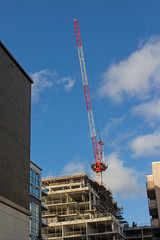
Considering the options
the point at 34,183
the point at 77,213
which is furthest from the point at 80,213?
the point at 34,183

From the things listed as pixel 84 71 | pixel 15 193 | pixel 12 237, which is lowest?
pixel 12 237

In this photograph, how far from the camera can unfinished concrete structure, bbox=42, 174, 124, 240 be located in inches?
4156

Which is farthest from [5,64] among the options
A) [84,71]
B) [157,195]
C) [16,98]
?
[84,71]

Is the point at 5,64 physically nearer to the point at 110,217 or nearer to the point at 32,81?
the point at 32,81

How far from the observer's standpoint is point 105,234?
104062 millimetres

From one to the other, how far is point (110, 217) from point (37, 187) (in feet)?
146

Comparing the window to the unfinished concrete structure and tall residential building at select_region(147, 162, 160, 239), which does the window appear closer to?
tall residential building at select_region(147, 162, 160, 239)

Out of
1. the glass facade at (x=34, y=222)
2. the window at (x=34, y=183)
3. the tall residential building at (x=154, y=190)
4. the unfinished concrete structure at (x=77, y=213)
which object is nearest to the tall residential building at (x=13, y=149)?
the glass facade at (x=34, y=222)

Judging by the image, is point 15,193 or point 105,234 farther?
point 105,234

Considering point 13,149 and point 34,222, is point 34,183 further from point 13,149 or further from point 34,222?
point 13,149

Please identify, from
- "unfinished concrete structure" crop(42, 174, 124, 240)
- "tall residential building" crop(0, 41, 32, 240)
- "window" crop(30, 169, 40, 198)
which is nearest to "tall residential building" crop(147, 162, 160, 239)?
"unfinished concrete structure" crop(42, 174, 124, 240)

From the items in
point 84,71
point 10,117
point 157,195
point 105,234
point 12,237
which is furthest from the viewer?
point 84,71

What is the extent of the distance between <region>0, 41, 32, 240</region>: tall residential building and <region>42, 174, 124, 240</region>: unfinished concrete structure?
2557 inches

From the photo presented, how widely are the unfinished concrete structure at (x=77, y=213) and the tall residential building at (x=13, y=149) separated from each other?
65.0m
